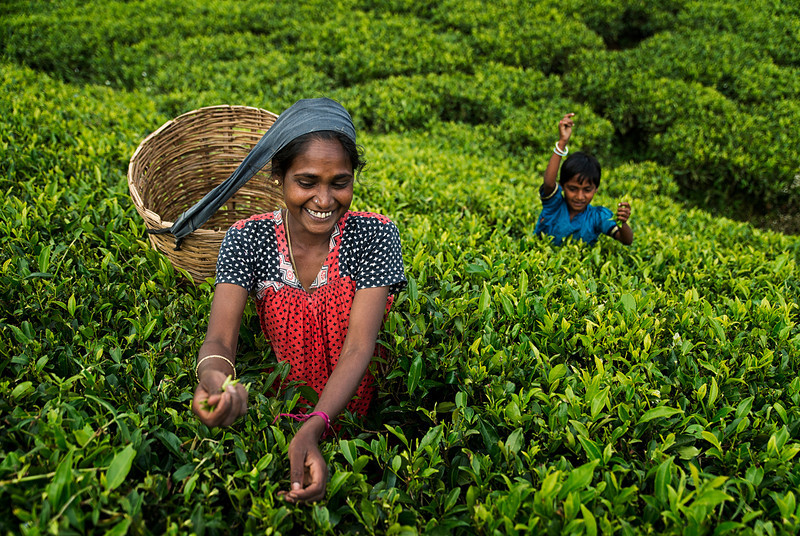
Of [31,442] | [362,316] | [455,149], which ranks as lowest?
[455,149]

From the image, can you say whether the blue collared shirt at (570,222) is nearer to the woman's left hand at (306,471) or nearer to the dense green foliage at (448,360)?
the dense green foliage at (448,360)

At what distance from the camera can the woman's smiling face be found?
1.89 m

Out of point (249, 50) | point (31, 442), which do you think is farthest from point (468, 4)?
point (31, 442)

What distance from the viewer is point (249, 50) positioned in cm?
733

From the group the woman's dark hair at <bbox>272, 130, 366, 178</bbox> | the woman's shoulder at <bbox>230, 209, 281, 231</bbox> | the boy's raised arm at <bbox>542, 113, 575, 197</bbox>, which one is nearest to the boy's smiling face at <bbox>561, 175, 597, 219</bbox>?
the boy's raised arm at <bbox>542, 113, 575, 197</bbox>

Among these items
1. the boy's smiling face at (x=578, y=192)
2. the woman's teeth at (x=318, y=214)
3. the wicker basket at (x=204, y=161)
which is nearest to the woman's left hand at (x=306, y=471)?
the woman's teeth at (x=318, y=214)

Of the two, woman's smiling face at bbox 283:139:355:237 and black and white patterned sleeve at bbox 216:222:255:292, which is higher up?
woman's smiling face at bbox 283:139:355:237

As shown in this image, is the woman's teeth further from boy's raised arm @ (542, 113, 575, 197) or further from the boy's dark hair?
the boy's dark hair

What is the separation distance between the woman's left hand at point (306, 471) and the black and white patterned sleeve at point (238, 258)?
700 millimetres

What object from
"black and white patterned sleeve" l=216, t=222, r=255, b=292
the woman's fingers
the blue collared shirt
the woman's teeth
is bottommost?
the blue collared shirt

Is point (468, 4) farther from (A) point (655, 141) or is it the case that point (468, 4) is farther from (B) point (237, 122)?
(B) point (237, 122)

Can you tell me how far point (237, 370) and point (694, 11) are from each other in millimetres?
9210

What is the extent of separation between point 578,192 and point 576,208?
0.41 ft

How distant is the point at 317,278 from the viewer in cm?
216
